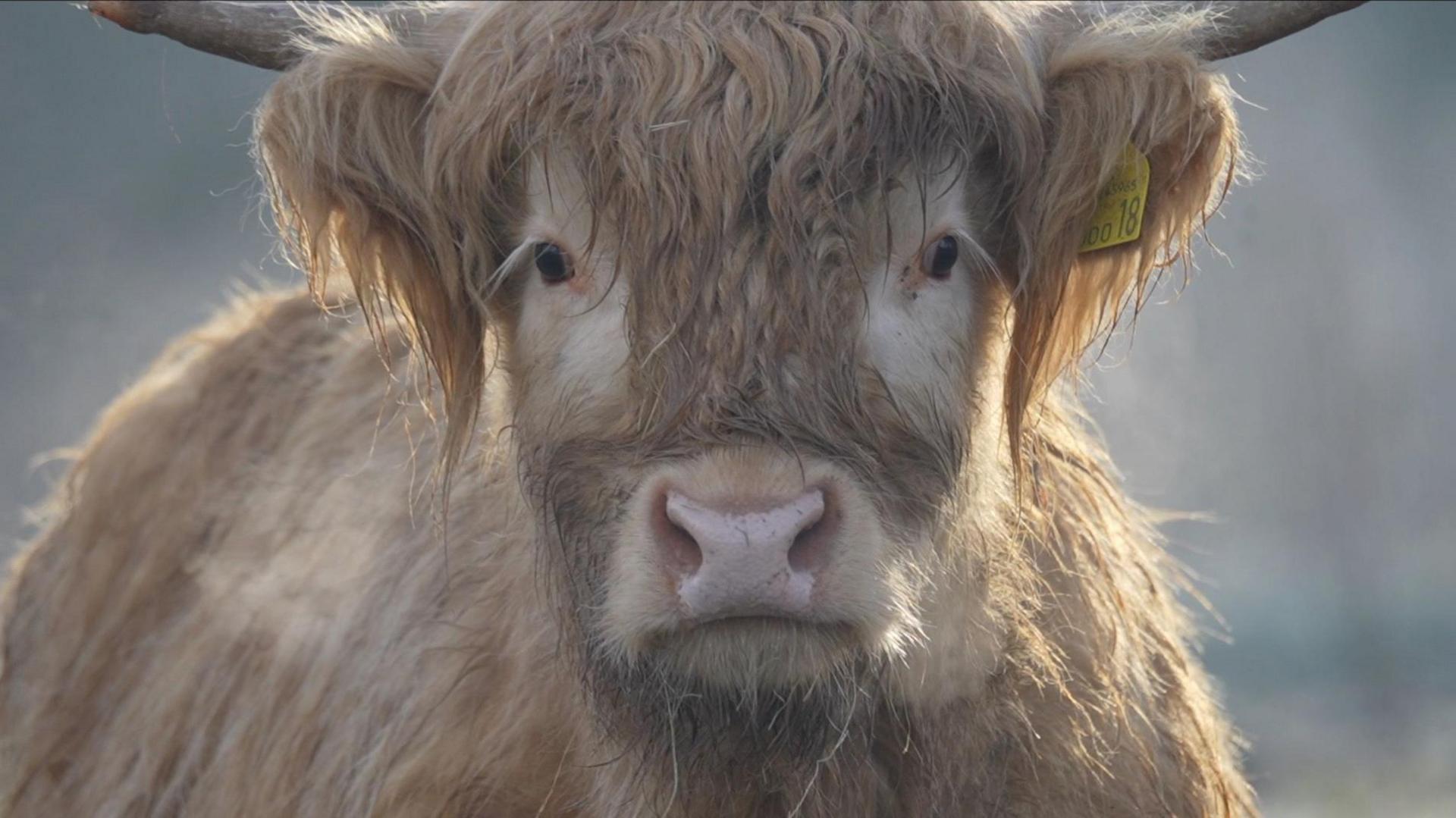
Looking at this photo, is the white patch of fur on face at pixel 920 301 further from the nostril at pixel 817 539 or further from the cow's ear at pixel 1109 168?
the nostril at pixel 817 539

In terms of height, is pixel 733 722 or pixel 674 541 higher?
pixel 674 541

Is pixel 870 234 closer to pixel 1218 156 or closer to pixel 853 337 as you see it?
pixel 853 337

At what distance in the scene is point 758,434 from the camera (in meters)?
2.04

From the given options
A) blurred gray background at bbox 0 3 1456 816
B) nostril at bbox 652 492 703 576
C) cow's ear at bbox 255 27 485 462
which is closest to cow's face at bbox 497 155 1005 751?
nostril at bbox 652 492 703 576

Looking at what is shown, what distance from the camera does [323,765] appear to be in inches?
111

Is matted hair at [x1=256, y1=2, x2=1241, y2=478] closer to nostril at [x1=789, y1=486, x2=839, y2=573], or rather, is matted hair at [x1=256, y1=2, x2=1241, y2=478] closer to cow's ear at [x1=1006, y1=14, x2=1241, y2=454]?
cow's ear at [x1=1006, y1=14, x2=1241, y2=454]

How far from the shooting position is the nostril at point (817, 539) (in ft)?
6.48

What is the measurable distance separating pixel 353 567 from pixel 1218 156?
1.69m

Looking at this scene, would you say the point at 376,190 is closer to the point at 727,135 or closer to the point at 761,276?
the point at 727,135

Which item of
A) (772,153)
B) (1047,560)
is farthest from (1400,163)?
(772,153)

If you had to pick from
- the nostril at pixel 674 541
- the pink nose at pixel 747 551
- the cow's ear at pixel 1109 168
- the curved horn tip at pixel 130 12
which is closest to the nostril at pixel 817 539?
the pink nose at pixel 747 551

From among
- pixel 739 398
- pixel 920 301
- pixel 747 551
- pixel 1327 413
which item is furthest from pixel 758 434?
pixel 1327 413

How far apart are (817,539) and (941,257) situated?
555mm

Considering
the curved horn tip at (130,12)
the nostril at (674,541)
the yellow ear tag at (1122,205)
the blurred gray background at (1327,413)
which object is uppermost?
the curved horn tip at (130,12)
